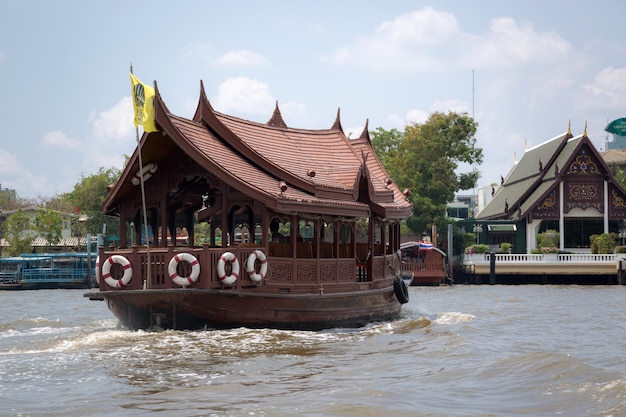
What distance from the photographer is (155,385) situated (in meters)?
10.7

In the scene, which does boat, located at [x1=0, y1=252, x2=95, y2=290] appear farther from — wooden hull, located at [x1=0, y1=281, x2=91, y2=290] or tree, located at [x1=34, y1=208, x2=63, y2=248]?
tree, located at [x1=34, y1=208, x2=63, y2=248]

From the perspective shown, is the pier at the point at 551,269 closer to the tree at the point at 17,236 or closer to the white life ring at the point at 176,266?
the tree at the point at 17,236

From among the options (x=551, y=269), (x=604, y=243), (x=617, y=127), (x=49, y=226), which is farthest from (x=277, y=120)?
(x=617, y=127)

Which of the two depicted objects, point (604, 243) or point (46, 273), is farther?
point (604, 243)

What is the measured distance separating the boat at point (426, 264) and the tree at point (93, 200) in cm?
2147

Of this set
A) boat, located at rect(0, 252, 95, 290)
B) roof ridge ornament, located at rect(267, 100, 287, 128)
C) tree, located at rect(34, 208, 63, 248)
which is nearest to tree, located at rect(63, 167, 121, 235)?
tree, located at rect(34, 208, 63, 248)

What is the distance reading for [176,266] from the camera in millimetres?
14781

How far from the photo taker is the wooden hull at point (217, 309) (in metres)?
14.9

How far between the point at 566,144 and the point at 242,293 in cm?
3932

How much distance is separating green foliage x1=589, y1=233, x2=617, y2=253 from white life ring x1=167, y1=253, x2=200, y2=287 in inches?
1365

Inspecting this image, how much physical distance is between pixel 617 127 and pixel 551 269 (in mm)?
21839

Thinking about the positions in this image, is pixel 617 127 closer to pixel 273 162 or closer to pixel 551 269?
pixel 551 269

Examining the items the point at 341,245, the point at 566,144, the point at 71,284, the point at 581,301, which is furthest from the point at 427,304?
the point at 566,144

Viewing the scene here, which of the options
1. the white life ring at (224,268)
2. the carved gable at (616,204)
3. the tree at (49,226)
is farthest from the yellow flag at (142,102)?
the tree at (49,226)
